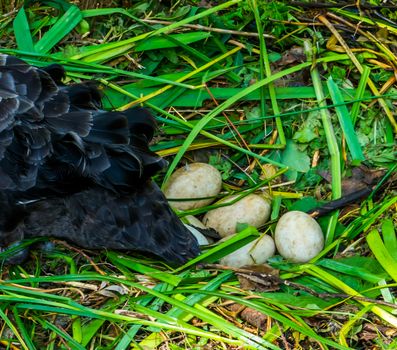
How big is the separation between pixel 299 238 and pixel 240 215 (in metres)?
0.35

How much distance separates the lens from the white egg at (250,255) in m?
4.45

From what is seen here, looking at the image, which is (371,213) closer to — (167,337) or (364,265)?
(364,265)

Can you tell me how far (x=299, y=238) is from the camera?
4445 mm

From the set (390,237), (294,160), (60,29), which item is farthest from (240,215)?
(60,29)

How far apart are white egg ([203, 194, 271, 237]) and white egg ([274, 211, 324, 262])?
0.57 feet

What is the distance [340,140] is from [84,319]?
1.78m

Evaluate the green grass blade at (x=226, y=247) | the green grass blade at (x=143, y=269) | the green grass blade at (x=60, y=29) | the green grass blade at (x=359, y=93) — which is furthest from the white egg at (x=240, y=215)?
the green grass blade at (x=60, y=29)

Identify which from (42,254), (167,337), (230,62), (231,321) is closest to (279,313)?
(231,321)

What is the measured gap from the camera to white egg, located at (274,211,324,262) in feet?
14.6

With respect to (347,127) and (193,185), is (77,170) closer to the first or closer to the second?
(193,185)

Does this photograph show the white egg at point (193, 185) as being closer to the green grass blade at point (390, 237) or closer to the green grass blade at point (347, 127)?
the green grass blade at point (347, 127)

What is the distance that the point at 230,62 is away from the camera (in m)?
5.32

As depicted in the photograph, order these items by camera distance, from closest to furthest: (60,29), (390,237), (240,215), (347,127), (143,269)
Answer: (143,269)
(390,237)
(240,215)
(347,127)
(60,29)

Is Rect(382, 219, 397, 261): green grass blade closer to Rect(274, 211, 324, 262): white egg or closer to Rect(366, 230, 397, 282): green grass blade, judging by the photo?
Rect(366, 230, 397, 282): green grass blade
